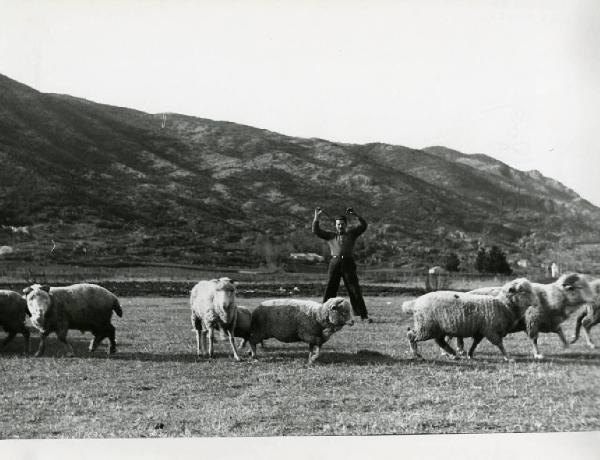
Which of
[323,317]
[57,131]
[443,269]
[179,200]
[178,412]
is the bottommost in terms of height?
[178,412]

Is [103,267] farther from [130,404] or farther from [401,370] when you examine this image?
[401,370]

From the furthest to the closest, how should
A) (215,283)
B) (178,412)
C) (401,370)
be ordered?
1. (215,283)
2. (401,370)
3. (178,412)

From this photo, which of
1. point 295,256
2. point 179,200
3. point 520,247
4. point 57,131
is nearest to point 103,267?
point 179,200

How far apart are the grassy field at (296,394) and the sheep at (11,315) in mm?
814

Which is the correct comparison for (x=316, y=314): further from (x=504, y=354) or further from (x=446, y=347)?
(x=504, y=354)

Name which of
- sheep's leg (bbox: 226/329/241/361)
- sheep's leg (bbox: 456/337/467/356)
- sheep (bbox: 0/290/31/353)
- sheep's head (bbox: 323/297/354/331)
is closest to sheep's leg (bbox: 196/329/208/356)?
sheep's leg (bbox: 226/329/241/361)

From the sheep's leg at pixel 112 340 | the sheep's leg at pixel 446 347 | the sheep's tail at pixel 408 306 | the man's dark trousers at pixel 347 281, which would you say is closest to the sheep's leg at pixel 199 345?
the sheep's leg at pixel 112 340

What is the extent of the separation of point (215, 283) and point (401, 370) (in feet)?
10.6

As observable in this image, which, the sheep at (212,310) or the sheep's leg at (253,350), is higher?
the sheep at (212,310)

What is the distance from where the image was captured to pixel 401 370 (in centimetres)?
931

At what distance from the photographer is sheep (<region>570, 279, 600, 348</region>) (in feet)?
34.4

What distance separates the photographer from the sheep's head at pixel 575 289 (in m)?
10.4

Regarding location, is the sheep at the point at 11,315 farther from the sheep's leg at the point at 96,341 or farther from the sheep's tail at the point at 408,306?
the sheep's tail at the point at 408,306

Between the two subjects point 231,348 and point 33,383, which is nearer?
point 33,383
